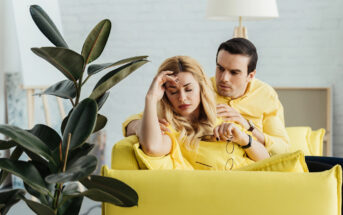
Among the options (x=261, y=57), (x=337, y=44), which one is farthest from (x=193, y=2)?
(x=337, y=44)

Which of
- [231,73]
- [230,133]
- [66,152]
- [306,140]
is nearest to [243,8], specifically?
[306,140]

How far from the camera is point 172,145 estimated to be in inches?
74.6

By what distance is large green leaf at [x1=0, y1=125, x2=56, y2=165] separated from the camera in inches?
54.6

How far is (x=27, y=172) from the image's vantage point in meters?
1.47

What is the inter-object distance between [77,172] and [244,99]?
117 centimetres

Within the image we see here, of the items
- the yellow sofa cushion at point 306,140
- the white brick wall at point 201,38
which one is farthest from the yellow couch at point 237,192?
the white brick wall at point 201,38

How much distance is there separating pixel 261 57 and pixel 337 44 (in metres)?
0.60

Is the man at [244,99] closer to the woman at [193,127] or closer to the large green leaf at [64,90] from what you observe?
the woman at [193,127]

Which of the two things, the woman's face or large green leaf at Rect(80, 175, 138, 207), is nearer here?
large green leaf at Rect(80, 175, 138, 207)

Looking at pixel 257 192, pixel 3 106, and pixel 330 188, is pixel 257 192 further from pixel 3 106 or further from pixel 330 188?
pixel 3 106

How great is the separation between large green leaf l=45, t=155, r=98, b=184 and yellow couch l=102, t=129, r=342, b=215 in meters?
0.18

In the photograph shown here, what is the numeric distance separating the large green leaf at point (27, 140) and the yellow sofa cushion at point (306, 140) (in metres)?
1.51

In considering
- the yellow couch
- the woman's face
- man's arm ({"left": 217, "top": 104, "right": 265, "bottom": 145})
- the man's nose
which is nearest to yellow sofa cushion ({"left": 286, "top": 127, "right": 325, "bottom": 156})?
man's arm ({"left": 217, "top": 104, "right": 265, "bottom": 145})

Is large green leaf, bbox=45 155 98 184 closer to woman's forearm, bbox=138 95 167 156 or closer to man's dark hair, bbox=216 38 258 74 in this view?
woman's forearm, bbox=138 95 167 156
